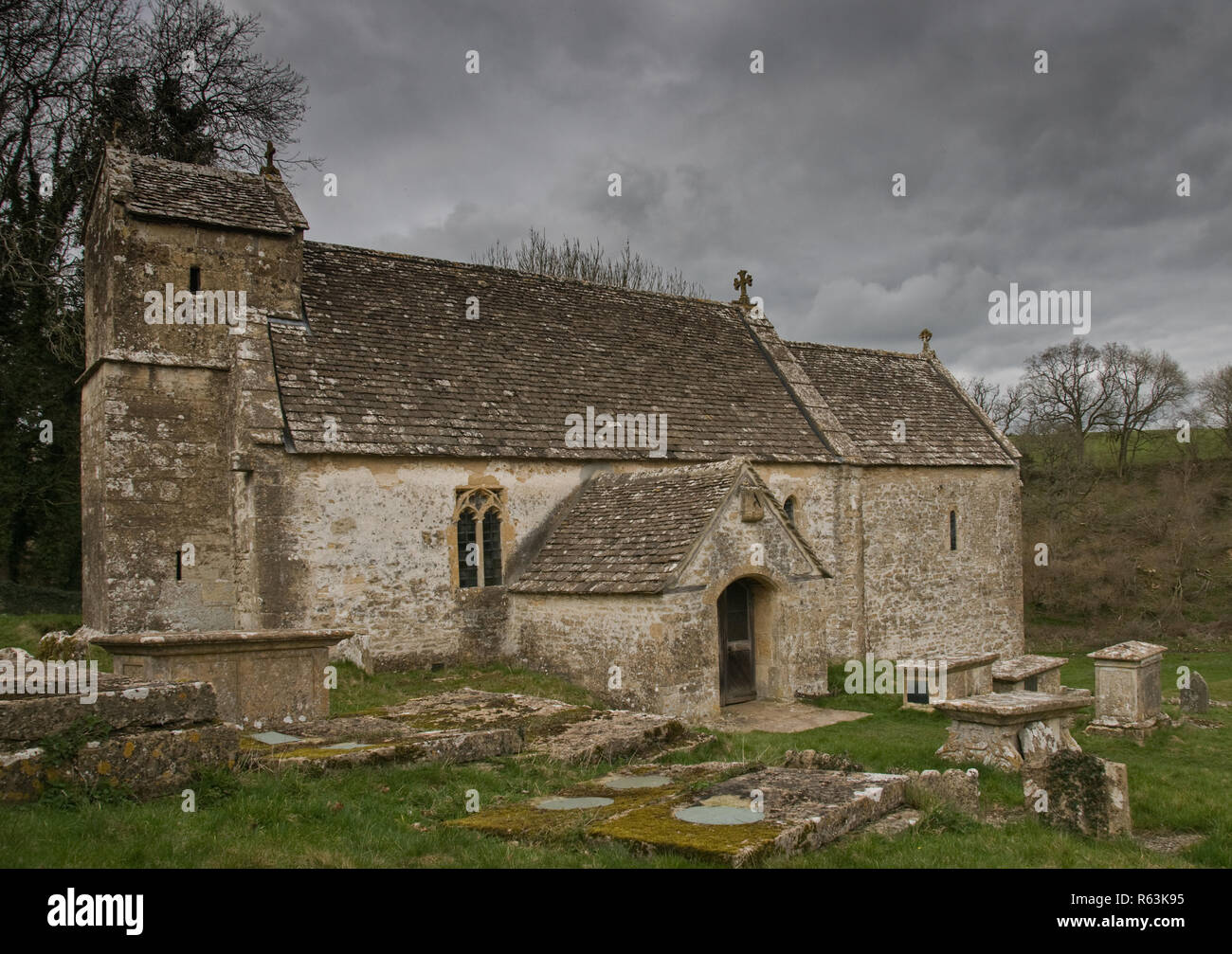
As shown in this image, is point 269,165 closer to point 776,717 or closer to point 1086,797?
point 776,717

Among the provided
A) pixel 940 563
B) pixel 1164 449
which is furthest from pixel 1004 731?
pixel 1164 449

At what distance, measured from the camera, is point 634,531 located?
1612 centimetres

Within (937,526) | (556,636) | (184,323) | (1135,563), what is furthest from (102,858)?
(1135,563)

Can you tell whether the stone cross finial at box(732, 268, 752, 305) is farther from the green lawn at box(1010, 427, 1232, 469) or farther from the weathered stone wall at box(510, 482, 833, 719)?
the green lawn at box(1010, 427, 1232, 469)

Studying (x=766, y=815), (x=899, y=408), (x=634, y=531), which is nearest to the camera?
(x=766, y=815)

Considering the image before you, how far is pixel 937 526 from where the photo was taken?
79.1 feet

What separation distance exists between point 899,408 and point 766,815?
21036 millimetres

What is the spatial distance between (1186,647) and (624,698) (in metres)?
23.0

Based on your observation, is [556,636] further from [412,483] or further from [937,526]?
[937,526]

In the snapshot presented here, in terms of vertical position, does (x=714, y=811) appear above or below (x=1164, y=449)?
below

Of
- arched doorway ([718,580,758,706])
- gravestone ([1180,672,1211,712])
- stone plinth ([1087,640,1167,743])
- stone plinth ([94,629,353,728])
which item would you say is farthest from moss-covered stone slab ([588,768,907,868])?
gravestone ([1180,672,1211,712])

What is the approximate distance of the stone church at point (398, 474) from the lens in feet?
49.7

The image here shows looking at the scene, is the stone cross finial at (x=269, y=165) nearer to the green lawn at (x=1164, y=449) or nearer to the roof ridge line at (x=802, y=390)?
the roof ridge line at (x=802, y=390)

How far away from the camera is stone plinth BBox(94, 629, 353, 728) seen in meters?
8.59
